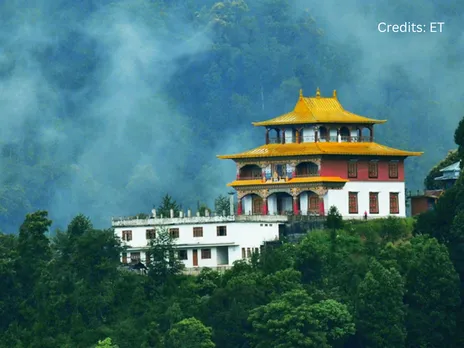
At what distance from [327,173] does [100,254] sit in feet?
51.0

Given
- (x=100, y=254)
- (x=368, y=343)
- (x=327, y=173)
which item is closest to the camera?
(x=368, y=343)

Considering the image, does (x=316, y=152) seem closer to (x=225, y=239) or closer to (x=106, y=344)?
(x=225, y=239)

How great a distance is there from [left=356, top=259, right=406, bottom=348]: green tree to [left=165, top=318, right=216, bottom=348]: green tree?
745 cm

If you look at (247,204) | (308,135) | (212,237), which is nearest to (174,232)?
(212,237)

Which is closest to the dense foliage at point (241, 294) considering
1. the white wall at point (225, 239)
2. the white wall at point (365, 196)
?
the white wall at point (225, 239)

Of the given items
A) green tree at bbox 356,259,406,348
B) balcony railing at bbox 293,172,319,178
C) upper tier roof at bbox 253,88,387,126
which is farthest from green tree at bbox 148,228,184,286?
upper tier roof at bbox 253,88,387,126

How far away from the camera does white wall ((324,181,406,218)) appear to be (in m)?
135

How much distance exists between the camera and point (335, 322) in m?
119

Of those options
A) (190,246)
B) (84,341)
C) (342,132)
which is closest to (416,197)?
(342,132)

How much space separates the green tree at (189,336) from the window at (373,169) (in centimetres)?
2103

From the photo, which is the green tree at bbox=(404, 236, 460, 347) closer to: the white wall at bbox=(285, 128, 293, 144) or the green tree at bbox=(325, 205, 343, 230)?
the green tree at bbox=(325, 205, 343, 230)

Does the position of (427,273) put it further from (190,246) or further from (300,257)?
(190,246)

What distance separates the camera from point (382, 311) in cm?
11825

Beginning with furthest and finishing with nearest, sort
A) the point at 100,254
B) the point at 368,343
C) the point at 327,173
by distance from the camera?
the point at 327,173 → the point at 100,254 → the point at 368,343
